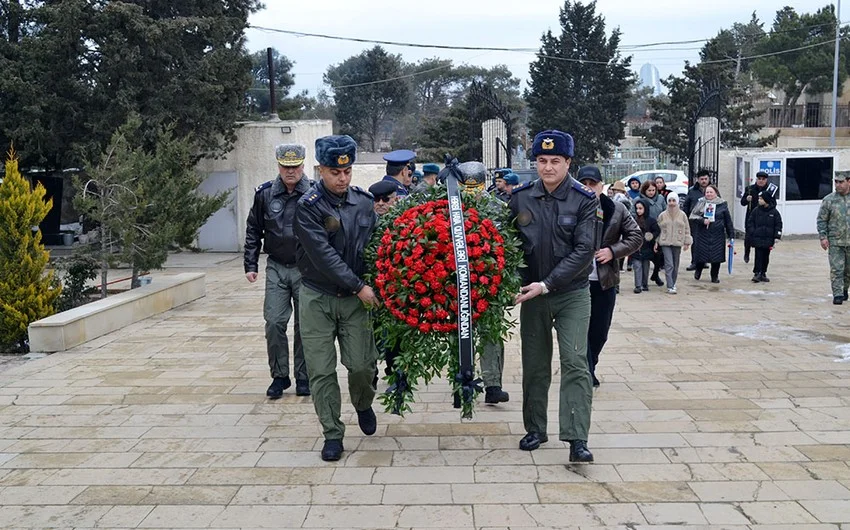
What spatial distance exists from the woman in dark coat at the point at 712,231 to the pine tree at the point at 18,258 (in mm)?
9403

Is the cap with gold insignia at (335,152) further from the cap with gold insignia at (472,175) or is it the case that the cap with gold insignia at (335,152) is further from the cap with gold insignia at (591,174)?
the cap with gold insignia at (591,174)

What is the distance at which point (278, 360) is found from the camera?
22.7ft

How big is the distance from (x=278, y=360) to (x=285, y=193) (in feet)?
4.36

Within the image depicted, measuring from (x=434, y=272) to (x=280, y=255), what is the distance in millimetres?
2187

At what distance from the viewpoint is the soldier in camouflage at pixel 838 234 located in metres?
11.2

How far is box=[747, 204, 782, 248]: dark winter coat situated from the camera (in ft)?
43.7

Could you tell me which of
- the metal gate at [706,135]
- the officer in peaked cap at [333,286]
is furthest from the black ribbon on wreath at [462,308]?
the metal gate at [706,135]

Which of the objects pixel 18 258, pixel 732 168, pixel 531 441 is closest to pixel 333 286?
pixel 531 441

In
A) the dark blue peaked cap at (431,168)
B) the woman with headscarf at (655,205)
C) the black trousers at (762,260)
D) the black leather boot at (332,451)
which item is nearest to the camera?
the black leather boot at (332,451)

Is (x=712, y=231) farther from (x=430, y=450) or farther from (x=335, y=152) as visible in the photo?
(x=335, y=152)

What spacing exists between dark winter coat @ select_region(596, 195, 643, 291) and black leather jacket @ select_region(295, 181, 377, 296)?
1.78 meters

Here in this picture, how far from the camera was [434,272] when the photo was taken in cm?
499

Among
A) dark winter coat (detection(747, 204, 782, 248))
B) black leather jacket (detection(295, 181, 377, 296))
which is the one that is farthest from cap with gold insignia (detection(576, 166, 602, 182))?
dark winter coat (detection(747, 204, 782, 248))

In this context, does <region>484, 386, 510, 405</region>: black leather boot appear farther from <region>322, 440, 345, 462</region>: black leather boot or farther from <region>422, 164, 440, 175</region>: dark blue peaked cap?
<region>422, 164, 440, 175</region>: dark blue peaked cap
